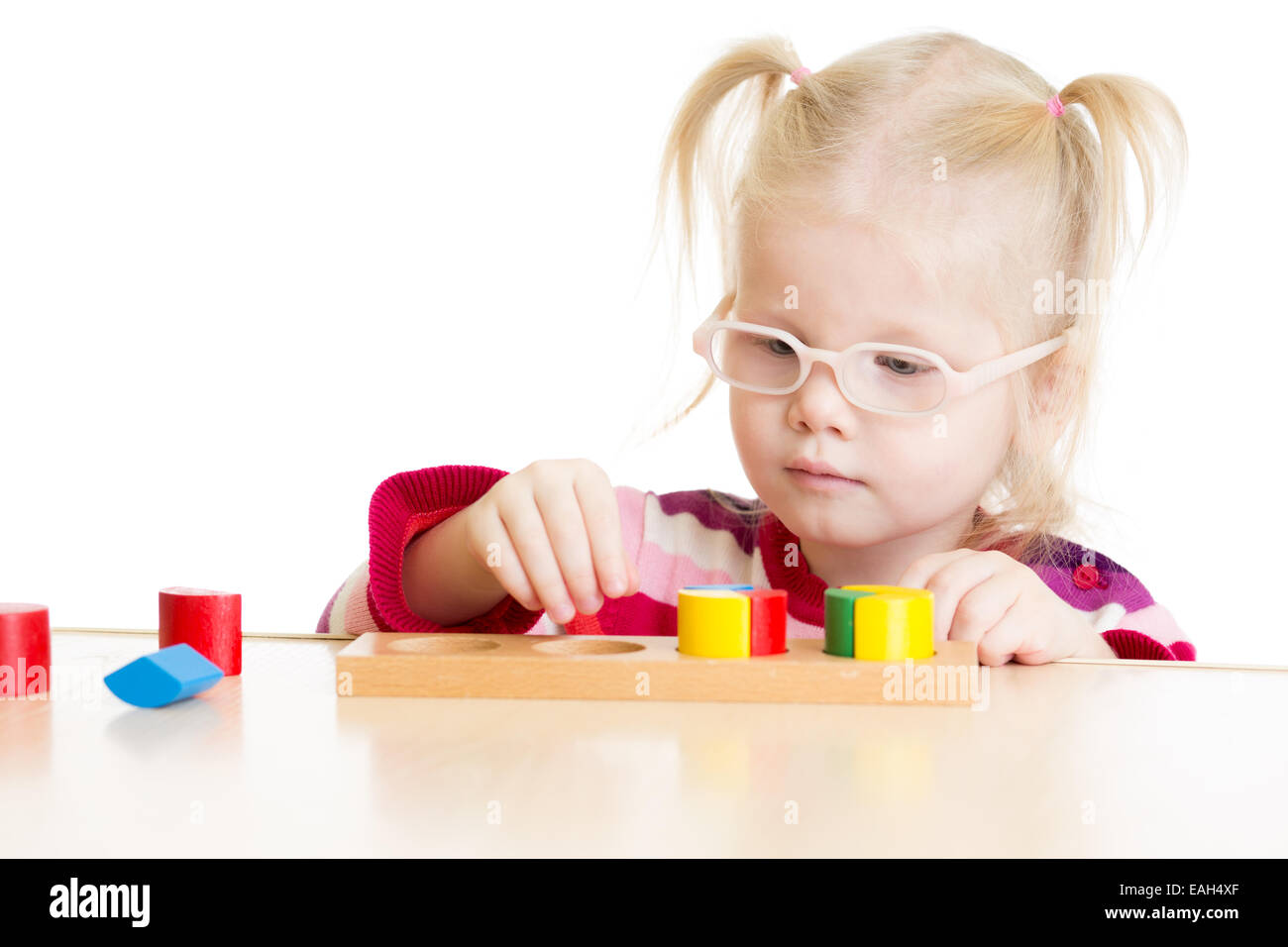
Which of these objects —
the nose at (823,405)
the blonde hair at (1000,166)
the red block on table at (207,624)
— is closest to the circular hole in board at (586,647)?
the red block on table at (207,624)

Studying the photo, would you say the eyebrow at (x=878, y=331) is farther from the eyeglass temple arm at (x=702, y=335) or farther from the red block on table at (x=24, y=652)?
the red block on table at (x=24, y=652)

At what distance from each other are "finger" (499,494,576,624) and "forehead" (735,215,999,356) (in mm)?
321

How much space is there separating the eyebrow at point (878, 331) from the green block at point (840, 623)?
0.37m

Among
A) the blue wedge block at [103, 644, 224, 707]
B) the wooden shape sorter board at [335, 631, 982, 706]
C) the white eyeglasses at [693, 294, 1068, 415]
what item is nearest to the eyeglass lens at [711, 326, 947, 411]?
the white eyeglasses at [693, 294, 1068, 415]

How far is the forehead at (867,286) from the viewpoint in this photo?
1.02 metres

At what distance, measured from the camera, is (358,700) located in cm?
65

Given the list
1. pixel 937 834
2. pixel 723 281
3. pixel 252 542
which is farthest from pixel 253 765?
pixel 252 542

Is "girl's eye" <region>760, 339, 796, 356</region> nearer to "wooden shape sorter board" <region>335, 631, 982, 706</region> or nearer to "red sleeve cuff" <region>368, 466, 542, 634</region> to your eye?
"red sleeve cuff" <region>368, 466, 542, 634</region>

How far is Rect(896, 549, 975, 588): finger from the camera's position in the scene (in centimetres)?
84

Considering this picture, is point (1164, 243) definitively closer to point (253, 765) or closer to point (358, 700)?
point (358, 700)

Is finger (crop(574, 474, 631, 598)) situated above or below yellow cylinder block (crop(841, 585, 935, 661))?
above

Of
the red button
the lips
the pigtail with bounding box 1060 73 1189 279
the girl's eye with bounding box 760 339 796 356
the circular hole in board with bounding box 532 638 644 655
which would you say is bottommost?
the red button

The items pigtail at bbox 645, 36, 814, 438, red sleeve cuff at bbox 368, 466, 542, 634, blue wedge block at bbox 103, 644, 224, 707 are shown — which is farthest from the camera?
pigtail at bbox 645, 36, 814, 438
